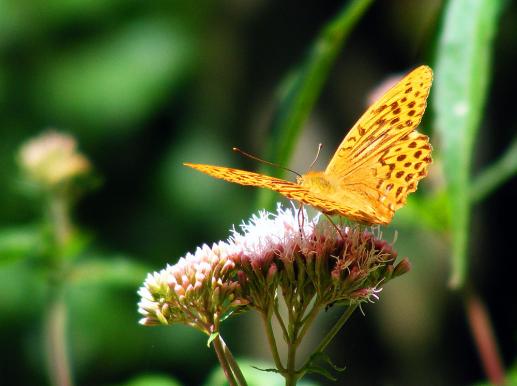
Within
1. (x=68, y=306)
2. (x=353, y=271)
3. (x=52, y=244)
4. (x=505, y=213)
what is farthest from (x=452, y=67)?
(x=68, y=306)

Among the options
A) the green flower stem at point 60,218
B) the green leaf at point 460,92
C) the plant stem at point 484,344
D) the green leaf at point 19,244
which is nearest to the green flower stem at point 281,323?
the green leaf at point 460,92

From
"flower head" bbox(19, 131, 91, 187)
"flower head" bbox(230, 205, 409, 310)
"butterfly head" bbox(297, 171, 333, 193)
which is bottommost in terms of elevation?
"flower head" bbox(230, 205, 409, 310)

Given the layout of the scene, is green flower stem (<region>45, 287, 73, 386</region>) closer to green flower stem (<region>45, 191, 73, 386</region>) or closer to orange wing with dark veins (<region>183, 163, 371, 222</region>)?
green flower stem (<region>45, 191, 73, 386</region>)

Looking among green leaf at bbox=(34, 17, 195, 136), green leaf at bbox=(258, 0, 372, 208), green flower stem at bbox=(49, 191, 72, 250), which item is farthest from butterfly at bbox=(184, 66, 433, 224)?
green leaf at bbox=(34, 17, 195, 136)

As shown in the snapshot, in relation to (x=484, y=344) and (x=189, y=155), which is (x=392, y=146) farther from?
(x=189, y=155)

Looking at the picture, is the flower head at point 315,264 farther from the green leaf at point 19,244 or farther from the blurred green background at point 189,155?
the blurred green background at point 189,155

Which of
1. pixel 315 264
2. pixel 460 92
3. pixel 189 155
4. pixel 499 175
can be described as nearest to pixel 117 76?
pixel 189 155
